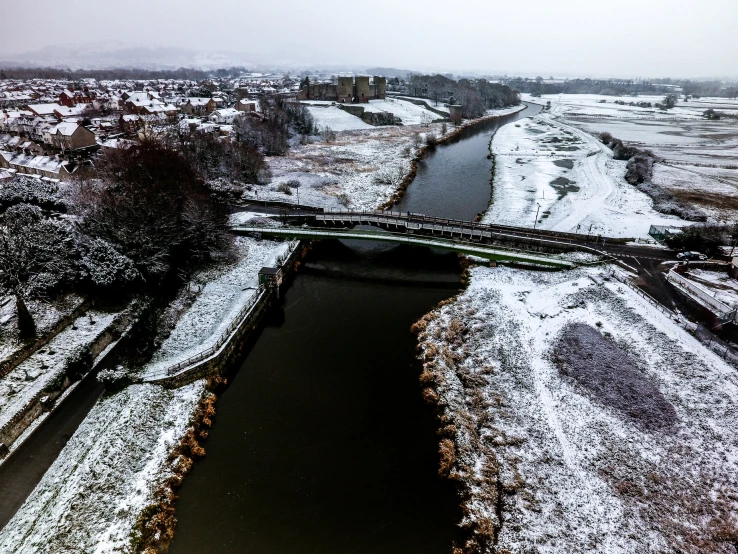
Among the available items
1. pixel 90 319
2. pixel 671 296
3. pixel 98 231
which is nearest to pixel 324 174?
pixel 98 231

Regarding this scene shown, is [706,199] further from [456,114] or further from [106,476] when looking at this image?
[456,114]

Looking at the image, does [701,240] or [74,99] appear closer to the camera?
[701,240]

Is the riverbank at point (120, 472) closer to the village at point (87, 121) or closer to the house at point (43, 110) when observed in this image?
the village at point (87, 121)

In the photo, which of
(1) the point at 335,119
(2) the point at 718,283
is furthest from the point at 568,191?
(1) the point at 335,119

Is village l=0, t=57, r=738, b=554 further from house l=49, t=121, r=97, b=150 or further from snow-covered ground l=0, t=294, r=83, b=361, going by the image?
house l=49, t=121, r=97, b=150

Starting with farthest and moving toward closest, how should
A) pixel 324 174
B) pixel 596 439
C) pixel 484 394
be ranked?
1. pixel 324 174
2. pixel 484 394
3. pixel 596 439

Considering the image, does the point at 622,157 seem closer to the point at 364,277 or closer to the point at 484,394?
the point at 364,277

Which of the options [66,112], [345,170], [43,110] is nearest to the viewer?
[345,170]
